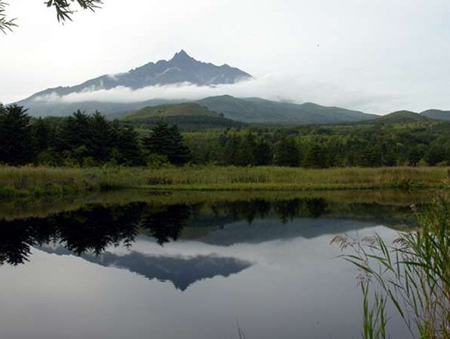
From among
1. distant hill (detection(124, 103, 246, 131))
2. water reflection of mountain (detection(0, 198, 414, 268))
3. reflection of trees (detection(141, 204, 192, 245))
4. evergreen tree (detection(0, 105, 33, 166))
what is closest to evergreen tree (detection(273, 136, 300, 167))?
evergreen tree (detection(0, 105, 33, 166))

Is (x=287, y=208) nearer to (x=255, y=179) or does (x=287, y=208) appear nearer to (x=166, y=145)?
(x=255, y=179)

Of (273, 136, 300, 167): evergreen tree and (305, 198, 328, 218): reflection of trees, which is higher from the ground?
(273, 136, 300, 167): evergreen tree

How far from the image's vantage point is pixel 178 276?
9.12 m

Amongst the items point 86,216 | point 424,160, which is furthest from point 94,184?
point 424,160

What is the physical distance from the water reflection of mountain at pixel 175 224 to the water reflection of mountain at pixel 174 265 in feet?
2.62

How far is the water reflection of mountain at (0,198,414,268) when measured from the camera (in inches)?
492

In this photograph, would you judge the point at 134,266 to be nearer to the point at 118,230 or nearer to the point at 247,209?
the point at 118,230

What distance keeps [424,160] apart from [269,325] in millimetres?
49471

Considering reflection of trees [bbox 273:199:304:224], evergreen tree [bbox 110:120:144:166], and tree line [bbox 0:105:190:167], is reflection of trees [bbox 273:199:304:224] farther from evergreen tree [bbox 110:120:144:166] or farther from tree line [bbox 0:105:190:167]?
evergreen tree [bbox 110:120:144:166]

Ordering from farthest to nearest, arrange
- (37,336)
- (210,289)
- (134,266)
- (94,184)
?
(94,184) → (134,266) → (210,289) → (37,336)

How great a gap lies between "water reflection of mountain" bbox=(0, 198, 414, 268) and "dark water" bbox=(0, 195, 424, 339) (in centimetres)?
5

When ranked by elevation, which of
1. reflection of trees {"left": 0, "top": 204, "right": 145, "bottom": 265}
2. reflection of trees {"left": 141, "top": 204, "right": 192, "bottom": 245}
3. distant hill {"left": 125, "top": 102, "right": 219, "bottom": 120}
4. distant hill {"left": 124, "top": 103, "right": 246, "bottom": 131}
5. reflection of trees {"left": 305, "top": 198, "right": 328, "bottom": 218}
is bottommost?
reflection of trees {"left": 305, "top": 198, "right": 328, "bottom": 218}

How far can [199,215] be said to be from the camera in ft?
58.1

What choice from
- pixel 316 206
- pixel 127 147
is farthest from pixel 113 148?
pixel 316 206
